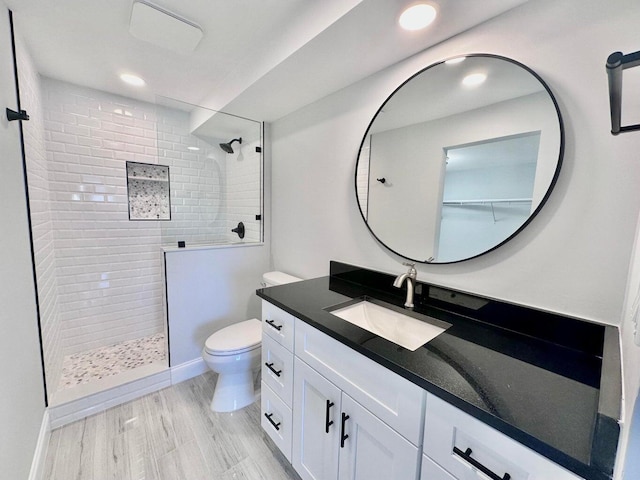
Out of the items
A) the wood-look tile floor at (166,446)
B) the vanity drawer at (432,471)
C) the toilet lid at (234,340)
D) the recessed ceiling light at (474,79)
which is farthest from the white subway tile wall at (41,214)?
the recessed ceiling light at (474,79)

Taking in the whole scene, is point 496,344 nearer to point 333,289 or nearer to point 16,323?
point 333,289

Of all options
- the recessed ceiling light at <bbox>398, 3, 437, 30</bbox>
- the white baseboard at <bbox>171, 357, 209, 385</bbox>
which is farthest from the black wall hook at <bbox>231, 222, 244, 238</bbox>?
the recessed ceiling light at <bbox>398, 3, 437, 30</bbox>

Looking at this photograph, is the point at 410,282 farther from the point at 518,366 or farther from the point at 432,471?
the point at 432,471

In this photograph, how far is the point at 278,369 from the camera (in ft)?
4.45

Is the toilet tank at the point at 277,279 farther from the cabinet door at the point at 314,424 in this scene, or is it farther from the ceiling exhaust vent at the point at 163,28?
the ceiling exhaust vent at the point at 163,28

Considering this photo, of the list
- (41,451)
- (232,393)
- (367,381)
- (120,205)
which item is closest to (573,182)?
(367,381)

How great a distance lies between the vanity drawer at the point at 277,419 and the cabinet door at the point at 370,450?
0.36 m

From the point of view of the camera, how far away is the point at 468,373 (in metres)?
0.76

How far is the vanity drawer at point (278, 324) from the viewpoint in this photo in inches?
48.9

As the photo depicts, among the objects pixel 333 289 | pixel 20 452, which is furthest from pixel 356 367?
pixel 20 452

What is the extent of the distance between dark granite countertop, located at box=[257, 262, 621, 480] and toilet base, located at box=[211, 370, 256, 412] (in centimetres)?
92

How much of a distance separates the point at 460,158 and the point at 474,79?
1.08 feet

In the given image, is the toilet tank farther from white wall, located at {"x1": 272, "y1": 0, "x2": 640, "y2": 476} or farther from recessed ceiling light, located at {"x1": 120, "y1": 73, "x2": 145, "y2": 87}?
recessed ceiling light, located at {"x1": 120, "y1": 73, "x2": 145, "y2": 87}

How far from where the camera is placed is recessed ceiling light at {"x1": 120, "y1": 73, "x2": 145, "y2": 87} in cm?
197
